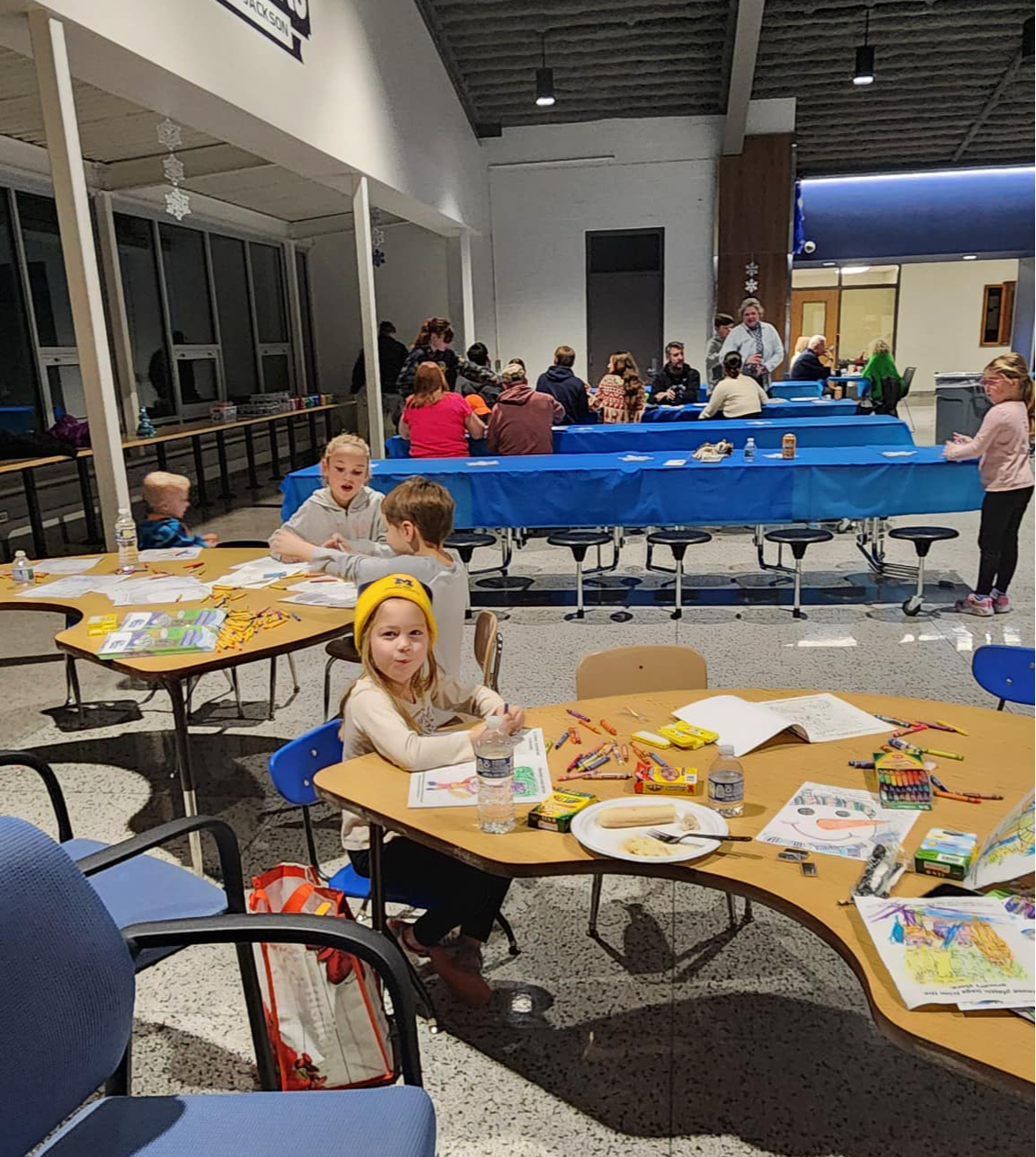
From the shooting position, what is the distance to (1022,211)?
2.97ft

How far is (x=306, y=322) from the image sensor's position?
1338 centimetres

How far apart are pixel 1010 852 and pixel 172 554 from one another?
3.45m

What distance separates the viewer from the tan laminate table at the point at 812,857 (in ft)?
3.64

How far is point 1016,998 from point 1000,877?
0.56ft

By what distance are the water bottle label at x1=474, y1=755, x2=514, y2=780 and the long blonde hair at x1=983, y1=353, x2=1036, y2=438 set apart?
101 centimetres

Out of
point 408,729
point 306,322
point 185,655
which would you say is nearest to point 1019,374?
point 408,729

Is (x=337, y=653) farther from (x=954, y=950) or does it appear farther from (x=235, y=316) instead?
(x=235, y=316)

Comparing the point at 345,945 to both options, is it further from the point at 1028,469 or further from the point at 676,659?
the point at 676,659

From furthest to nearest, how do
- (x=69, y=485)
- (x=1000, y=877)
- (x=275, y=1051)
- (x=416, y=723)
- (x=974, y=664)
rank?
(x=69, y=485), (x=416, y=723), (x=974, y=664), (x=275, y=1051), (x=1000, y=877)

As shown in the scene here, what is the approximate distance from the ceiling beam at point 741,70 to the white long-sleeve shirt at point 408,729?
8717 millimetres

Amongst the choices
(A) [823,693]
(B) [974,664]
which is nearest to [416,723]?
(A) [823,693]

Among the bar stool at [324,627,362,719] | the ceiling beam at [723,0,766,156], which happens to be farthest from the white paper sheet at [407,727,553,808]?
the ceiling beam at [723,0,766,156]

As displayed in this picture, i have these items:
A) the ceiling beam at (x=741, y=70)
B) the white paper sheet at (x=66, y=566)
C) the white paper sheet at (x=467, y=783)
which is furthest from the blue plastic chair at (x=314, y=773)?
the ceiling beam at (x=741, y=70)

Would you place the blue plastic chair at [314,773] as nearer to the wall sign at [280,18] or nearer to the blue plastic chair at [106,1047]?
the blue plastic chair at [106,1047]
